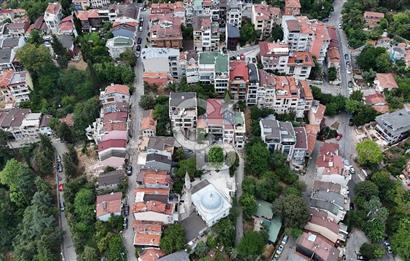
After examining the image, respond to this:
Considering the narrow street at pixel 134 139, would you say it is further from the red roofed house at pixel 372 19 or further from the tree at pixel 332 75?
the red roofed house at pixel 372 19

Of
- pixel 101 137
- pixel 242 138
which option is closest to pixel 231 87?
pixel 242 138

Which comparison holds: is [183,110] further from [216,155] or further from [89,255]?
[89,255]

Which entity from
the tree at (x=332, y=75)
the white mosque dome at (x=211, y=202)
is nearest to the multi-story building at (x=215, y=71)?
the white mosque dome at (x=211, y=202)

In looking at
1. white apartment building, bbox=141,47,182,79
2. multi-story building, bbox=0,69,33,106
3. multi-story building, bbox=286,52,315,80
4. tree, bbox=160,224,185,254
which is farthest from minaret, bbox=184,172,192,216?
multi-story building, bbox=0,69,33,106

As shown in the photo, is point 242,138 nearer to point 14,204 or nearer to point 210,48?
point 210,48

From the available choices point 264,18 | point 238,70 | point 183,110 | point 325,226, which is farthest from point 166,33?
point 325,226

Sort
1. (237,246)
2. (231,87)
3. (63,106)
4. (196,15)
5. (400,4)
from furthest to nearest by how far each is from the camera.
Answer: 1. (400,4)
2. (196,15)
3. (63,106)
4. (231,87)
5. (237,246)
